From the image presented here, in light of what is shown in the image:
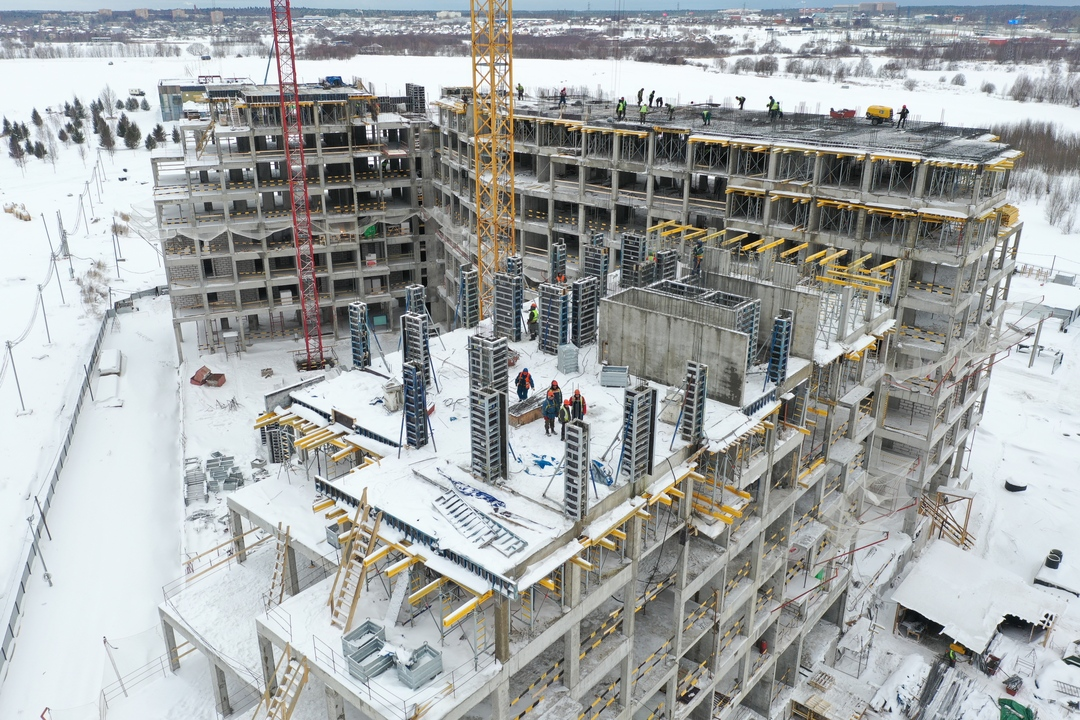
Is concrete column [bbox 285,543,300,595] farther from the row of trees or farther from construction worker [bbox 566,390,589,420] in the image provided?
the row of trees

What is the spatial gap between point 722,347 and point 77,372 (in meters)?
55.8

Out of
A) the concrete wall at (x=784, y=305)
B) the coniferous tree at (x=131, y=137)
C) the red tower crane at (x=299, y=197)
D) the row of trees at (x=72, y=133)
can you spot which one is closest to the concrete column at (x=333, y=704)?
the concrete wall at (x=784, y=305)

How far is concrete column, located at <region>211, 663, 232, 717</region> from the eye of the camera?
101 feet

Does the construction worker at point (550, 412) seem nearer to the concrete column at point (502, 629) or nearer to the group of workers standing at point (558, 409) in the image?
the group of workers standing at point (558, 409)

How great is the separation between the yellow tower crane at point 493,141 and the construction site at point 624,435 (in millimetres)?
403

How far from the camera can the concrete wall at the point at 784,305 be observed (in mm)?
32188

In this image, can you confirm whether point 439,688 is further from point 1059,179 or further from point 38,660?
point 1059,179

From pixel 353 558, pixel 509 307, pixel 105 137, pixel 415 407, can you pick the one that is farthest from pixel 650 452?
pixel 105 137

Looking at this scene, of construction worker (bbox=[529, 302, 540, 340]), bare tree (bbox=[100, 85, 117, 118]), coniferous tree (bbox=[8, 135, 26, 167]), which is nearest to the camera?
construction worker (bbox=[529, 302, 540, 340])

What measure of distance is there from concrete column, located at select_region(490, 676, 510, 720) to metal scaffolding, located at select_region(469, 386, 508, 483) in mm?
5948

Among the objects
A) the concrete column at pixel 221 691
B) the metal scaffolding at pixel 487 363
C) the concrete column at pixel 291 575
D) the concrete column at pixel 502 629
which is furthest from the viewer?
the concrete column at pixel 221 691

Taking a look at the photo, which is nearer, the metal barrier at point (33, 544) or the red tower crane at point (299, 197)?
the metal barrier at point (33, 544)

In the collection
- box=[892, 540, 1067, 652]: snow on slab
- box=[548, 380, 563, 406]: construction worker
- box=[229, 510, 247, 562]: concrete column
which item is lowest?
box=[892, 540, 1067, 652]: snow on slab

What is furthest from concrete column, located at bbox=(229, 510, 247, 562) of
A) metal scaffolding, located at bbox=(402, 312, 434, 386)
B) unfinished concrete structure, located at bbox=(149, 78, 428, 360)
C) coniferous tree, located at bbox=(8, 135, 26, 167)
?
coniferous tree, located at bbox=(8, 135, 26, 167)
